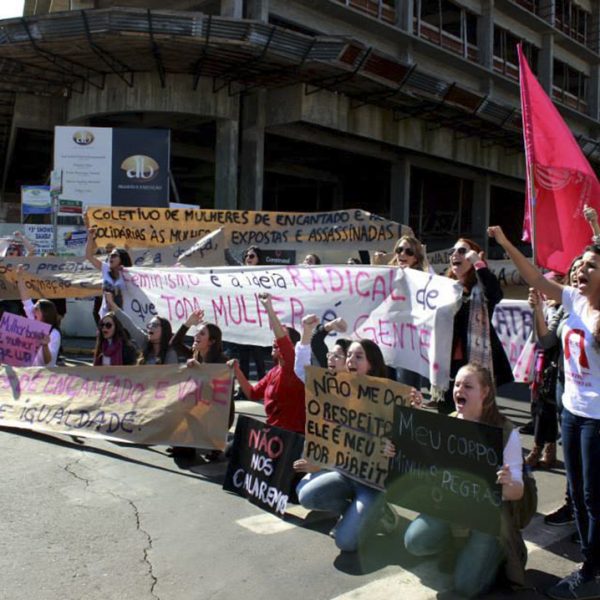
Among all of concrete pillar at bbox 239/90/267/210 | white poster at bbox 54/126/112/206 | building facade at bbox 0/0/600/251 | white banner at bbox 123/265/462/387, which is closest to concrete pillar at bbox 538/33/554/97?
building facade at bbox 0/0/600/251

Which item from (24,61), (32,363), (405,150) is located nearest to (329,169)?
(405,150)

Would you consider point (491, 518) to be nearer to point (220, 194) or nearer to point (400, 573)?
point (400, 573)

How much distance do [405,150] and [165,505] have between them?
22.8 m

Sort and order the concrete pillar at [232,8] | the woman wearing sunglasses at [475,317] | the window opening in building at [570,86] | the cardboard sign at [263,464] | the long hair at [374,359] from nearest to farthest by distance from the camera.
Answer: the long hair at [374,359]
the cardboard sign at [263,464]
the woman wearing sunglasses at [475,317]
the concrete pillar at [232,8]
the window opening in building at [570,86]

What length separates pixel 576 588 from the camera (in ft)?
10.9

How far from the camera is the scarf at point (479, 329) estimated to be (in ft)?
15.8

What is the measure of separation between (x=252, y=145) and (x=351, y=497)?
18.3 meters

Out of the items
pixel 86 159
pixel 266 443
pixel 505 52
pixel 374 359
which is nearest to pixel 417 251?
pixel 374 359

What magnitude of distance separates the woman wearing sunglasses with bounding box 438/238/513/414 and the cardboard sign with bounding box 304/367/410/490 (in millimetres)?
1009

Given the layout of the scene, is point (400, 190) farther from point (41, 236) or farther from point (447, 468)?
point (447, 468)

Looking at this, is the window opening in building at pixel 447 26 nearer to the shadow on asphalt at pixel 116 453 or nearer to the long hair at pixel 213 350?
the long hair at pixel 213 350

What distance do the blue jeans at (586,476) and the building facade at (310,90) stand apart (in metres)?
15.8

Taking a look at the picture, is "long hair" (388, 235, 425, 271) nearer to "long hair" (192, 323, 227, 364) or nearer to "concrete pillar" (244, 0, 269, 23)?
"long hair" (192, 323, 227, 364)

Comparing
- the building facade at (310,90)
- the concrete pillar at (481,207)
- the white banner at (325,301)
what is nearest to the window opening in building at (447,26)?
the building facade at (310,90)
